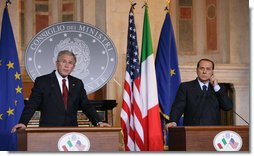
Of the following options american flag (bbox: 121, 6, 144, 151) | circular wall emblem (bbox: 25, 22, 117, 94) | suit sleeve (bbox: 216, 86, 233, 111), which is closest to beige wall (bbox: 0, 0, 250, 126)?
circular wall emblem (bbox: 25, 22, 117, 94)

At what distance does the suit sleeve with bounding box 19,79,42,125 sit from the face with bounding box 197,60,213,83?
1.55 metres

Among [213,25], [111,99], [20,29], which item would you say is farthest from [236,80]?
[20,29]

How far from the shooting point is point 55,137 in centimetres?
594

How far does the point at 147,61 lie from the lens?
845cm

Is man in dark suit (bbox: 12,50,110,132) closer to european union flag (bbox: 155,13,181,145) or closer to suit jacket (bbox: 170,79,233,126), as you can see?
suit jacket (bbox: 170,79,233,126)

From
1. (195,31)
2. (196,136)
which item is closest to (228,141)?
(196,136)

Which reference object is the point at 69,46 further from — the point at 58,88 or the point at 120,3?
the point at 58,88

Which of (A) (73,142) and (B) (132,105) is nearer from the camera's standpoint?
(A) (73,142)

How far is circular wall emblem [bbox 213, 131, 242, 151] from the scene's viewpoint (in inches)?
240

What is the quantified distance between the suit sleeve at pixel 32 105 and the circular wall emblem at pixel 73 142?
25.4 inches

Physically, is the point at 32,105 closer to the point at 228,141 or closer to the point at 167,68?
the point at 228,141

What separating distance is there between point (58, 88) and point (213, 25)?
4293 mm

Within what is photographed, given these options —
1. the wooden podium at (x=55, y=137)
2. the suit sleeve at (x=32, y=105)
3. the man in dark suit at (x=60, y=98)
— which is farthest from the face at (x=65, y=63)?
the wooden podium at (x=55, y=137)

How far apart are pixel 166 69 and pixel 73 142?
3028mm
